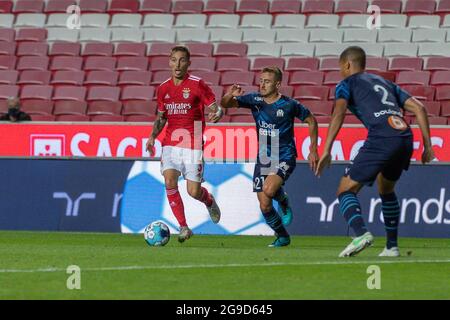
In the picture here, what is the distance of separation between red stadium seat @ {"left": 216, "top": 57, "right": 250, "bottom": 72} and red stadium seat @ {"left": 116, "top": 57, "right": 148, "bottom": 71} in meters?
1.60

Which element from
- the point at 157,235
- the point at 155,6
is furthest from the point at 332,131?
the point at 155,6

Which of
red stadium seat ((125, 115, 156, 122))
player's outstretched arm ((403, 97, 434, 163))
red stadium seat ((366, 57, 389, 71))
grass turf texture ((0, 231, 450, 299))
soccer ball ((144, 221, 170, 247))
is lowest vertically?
grass turf texture ((0, 231, 450, 299))

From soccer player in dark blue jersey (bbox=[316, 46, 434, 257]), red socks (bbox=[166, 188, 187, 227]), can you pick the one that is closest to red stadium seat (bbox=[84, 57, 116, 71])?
red socks (bbox=[166, 188, 187, 227])

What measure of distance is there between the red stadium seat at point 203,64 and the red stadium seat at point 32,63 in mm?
3270

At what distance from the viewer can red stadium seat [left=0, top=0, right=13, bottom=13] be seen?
28.3 meters

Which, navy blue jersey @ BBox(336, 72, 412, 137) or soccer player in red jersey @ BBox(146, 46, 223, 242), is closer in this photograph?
navy blue jersey @ BBox(336, 72, 412, 137)

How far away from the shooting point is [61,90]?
25.1 meters

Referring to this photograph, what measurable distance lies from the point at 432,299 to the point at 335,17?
17559mm

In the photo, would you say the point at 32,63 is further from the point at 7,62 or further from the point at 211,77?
the point at 211,77

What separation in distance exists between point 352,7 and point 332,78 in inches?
99.6

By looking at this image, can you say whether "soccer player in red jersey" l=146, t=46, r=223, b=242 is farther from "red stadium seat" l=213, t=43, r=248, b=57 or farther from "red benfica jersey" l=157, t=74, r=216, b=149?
"red stadium seat" l=213, t=43, r=248, b=57

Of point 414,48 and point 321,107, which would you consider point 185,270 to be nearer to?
point 321,107
